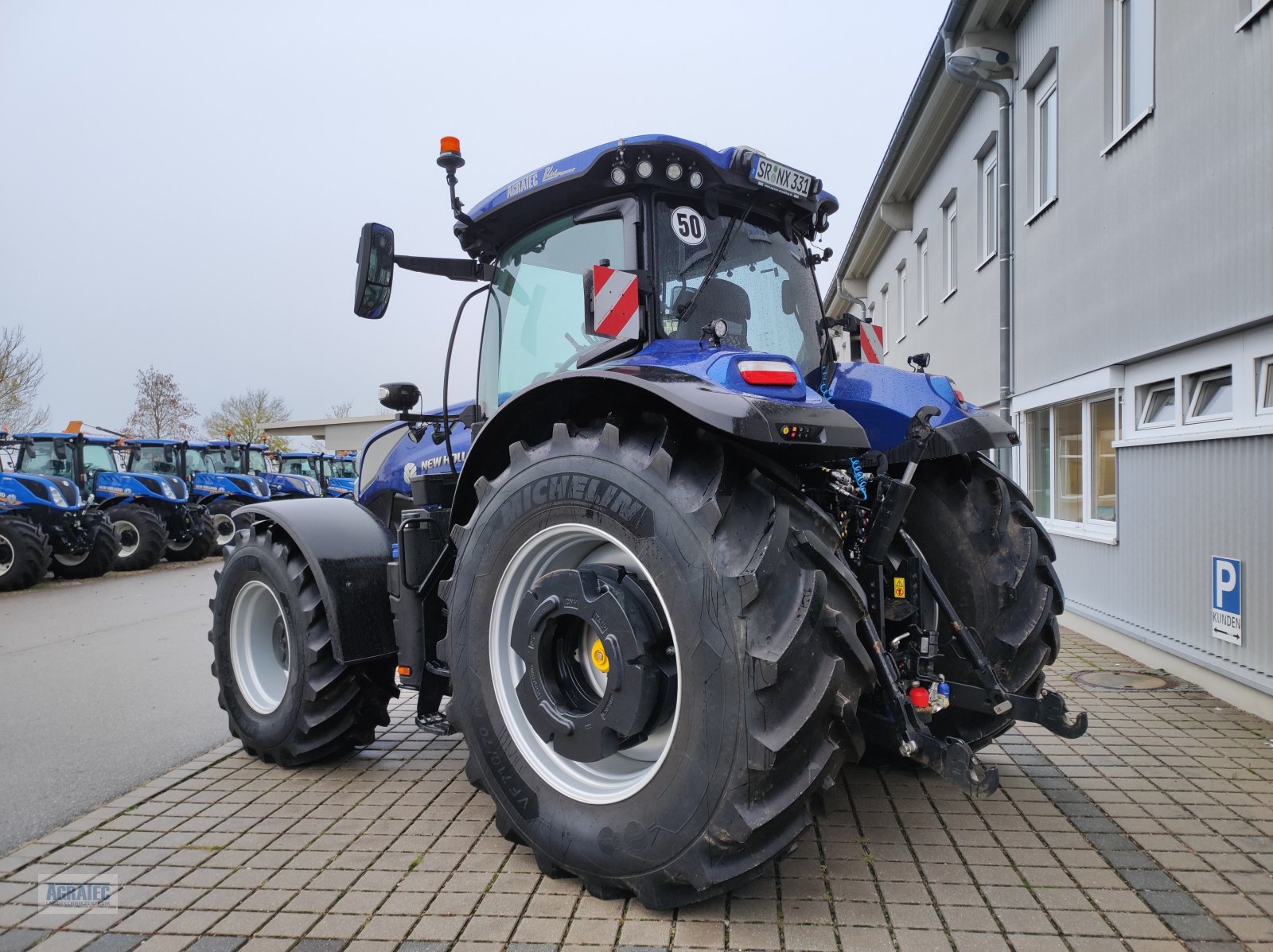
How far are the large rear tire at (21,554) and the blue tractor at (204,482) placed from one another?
446 centimetres

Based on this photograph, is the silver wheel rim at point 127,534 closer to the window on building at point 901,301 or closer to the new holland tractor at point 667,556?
the new holland tractor at point 667,556

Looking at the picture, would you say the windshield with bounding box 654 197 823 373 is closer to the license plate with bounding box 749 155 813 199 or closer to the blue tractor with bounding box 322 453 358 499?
the license plate with bounding box 749 155 813 199

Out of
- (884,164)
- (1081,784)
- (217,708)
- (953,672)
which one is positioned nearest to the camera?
(953,672)

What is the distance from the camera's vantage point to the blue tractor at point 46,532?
1263 cm

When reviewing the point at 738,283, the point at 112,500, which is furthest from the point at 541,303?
the point at 112,500

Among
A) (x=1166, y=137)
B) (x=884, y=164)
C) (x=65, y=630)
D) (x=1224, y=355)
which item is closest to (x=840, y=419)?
(x=1224, y=355)

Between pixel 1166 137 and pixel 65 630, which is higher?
pixel 1166 137

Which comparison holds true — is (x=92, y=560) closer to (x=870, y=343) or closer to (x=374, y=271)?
(x=374, y=271)

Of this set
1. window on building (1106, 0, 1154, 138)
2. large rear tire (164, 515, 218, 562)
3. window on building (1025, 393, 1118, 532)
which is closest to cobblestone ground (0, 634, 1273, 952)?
window on building (1025, 393, 1118, 532)

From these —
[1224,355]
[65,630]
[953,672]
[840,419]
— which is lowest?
[65,630]

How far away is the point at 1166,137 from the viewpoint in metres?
5.73

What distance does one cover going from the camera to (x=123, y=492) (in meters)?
16.4

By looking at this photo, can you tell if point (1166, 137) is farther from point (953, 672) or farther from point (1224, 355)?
point (953, 672)

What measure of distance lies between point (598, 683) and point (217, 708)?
3799 millimetres
